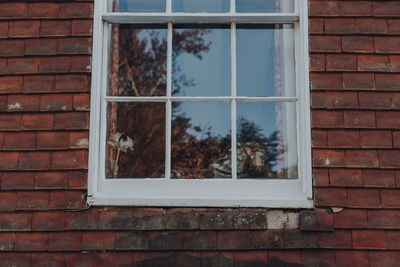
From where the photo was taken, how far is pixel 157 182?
272 centimetres

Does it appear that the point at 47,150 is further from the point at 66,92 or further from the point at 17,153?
the point at 66,92

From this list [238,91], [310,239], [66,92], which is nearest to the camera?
[310,239]

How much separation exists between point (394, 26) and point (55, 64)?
2153 millimetres

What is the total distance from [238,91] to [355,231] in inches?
44.8

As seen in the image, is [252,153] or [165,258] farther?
[252,153]

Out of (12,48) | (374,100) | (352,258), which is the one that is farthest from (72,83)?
(352,258)

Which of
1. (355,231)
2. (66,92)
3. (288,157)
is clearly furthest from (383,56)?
(66,92)

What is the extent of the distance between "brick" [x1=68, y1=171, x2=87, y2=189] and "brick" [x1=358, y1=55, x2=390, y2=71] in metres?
1.82

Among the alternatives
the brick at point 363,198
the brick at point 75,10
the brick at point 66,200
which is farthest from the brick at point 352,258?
the brick at point 75,10

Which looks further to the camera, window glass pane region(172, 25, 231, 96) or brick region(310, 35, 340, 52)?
window glass pane region(172, 25, 231, 96)

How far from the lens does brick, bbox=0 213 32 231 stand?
2602 mm

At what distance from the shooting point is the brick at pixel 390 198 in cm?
256

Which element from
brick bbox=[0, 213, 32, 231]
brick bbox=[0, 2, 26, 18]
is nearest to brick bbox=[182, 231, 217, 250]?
brick bbox=[0, 213, 32, 231]

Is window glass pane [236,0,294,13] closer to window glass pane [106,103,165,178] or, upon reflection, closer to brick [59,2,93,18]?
window glass pane [106,103,165,178]
